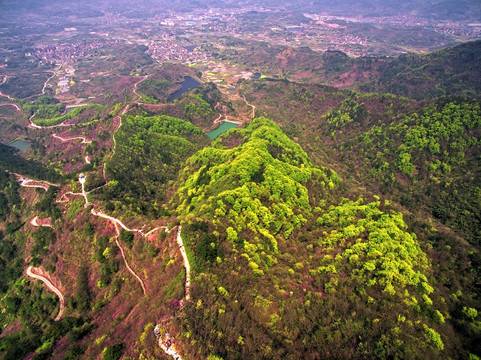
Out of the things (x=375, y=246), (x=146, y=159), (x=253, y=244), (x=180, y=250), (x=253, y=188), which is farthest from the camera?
(x=146, y=159)

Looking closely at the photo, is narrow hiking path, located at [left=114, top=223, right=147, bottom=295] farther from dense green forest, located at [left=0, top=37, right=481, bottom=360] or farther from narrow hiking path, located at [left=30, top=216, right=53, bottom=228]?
narrow hiking path, located at [left=30, top=216, right=53, bottom=228]

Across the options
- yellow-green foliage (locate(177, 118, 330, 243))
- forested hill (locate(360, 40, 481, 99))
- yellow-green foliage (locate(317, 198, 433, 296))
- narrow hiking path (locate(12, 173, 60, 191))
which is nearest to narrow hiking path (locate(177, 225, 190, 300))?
yellow-green foliage (locate(177, 118, 330, 243))

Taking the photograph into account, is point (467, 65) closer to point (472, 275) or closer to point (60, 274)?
point (472, 275)

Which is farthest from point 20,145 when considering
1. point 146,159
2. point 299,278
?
point 299,278

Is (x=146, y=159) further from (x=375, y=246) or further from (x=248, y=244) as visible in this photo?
(x=375, y=246)

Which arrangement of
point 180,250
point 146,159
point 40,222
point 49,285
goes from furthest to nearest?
point 146,159 → point 40,222 → point 49,285 → point 180,250

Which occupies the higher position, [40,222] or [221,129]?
[40,222]

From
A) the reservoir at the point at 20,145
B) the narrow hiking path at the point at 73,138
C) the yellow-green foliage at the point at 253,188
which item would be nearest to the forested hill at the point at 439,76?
the yellow-green foliage at the point at 253,188
